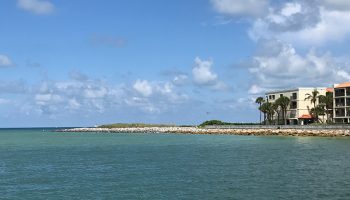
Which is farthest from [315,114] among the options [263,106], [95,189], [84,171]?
[95,189]

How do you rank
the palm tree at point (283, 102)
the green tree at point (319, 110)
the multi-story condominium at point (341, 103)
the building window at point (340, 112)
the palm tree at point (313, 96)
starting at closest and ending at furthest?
the multi-story condominium at point (341, 103), the building window at point (340, 112), the green tree at point (319, 110), the palm tree at point (313, 96), the palm tree at point (283, 102)

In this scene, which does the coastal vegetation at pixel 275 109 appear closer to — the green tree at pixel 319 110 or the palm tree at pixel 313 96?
the palm tree at pixel 313 96

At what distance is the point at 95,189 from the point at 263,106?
392 ft

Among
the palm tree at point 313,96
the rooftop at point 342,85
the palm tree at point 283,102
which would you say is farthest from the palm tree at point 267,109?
the rooftop at point 342,85

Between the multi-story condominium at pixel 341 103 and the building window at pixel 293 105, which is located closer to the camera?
the multi-story condominium at pixel 341 103

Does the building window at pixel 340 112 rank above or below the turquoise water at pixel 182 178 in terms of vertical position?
above

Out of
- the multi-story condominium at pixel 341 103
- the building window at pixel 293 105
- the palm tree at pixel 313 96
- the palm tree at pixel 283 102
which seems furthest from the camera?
the building window at pixel 293 105

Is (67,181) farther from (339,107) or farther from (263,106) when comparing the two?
(263,106)

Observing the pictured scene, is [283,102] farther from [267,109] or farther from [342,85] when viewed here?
[342,85]

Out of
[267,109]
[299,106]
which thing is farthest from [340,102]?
[267,109]

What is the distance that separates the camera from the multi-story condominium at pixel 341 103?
126062 millimetres

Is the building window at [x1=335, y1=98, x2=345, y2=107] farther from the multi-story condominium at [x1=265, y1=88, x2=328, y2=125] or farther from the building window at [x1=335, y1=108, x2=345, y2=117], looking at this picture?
the multi-story condominium at [x1=265, y1=88, x2=328, y2=125]

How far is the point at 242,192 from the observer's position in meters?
32.5

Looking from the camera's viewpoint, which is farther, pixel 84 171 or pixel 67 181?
pixel 84 171
